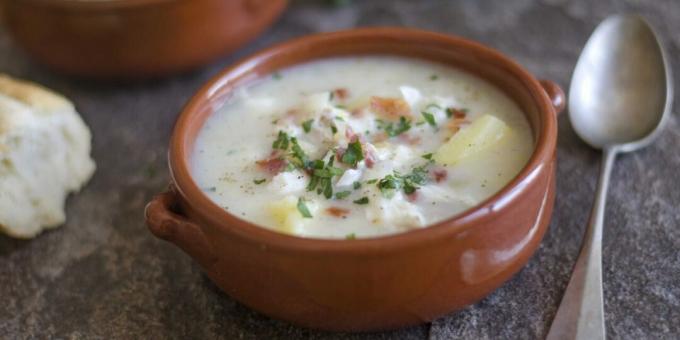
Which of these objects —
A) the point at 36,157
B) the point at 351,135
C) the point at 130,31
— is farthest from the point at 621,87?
the point at 36,157

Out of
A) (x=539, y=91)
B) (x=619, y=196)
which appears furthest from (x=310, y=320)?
(x=619, y=196)

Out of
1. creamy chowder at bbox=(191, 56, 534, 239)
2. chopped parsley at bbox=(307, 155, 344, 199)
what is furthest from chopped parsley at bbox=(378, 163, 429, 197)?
chopped parsley at bbox=(307, 155, 344, 199)

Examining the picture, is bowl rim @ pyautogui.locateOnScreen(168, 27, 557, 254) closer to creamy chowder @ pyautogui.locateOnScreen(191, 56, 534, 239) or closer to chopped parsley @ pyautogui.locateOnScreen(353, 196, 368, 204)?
creamy chowder @ pyautogui.locateOnScreen(191, 56, 534, 239)

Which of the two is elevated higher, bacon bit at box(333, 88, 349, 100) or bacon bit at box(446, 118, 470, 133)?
bacon bit at box(446, 118, 470, 133)

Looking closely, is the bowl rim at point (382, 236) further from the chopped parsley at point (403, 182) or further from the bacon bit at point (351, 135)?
the bacon bit at point (351, 135)

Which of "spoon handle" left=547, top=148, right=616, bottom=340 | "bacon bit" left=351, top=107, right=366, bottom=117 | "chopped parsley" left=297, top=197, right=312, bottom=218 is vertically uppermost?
"chopped parsley" left=297, top=197, right=312, bottom=218

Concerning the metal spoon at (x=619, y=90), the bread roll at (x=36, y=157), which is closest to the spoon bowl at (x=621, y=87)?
the metal spoon at (x=619, y=90)

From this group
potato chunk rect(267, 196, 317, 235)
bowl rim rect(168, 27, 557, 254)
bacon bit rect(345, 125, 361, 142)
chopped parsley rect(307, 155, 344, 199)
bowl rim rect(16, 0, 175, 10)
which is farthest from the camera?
bowl rim rect(16, 0, 175, 10)

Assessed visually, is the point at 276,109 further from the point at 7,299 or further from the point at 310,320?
the point at 7,299
